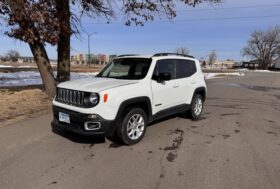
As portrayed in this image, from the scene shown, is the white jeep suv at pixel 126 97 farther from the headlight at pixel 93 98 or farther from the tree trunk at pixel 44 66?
the tree trunk at pixel 44 66

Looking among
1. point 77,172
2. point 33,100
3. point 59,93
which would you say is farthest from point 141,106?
point 33,100

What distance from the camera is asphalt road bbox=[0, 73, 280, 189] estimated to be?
14.8 ft

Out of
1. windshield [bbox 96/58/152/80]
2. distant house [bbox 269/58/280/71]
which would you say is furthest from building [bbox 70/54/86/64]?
windshield [bbox 96/58/152/80]

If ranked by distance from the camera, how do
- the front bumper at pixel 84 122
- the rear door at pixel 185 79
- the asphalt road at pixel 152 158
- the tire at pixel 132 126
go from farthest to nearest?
1. the rear door at pixel 185 79
2. the tire at pixel 132 126
3. the front bumper at pixel 84 122
4. the asphalt road at pixel 152 158

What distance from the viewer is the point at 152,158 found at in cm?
550

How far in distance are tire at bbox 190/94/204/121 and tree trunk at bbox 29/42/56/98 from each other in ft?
19.9

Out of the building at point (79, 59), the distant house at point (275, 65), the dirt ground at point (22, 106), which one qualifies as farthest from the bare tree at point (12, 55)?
the dirt ground at point (22, 106)

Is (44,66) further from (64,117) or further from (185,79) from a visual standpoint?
(64,117)

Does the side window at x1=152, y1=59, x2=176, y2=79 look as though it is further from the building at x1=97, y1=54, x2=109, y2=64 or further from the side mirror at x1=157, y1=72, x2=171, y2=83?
the building at x1=97, y1=54, x2=109, y2=64

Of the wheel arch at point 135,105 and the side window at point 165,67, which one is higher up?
the side window at point 165,67

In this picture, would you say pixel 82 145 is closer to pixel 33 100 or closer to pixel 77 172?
pixel 77 172

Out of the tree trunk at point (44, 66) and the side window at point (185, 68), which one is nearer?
the side window at point (185, 68)

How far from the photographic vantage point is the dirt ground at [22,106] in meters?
8.99

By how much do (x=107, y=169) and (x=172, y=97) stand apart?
300 cm
